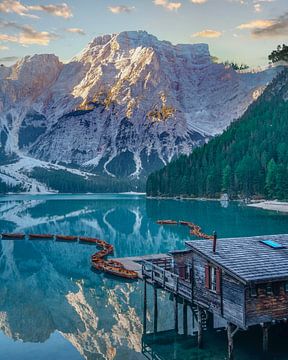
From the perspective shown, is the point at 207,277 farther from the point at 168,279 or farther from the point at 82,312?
the point at 82,312

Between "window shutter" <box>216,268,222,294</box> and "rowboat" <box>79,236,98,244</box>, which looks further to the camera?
"rowboat" <box>79,236,98,244</box>

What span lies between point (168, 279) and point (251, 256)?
8.64 m

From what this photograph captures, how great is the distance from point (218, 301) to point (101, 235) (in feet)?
227

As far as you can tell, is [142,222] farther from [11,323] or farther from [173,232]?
[11,323]

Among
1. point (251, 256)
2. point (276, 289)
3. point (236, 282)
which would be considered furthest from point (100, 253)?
point (276, 289)

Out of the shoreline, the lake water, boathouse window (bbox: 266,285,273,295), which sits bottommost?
the lake water

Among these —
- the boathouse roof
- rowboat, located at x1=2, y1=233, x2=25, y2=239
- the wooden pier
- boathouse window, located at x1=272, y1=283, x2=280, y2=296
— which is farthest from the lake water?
the boathouse roof

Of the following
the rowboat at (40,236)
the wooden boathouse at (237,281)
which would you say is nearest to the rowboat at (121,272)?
the wooden boathouse at (237,281)

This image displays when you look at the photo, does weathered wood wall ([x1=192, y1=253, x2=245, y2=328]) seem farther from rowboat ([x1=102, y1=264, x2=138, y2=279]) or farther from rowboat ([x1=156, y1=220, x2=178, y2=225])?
rowboat ([x1=156, y1=220, x2=178, y2=225])

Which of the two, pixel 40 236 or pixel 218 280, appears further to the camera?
pixel 40 236

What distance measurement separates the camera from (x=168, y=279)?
40.5m

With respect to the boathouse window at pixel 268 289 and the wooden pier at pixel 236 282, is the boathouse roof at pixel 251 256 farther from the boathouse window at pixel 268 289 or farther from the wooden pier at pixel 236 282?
the boathouse window at pixel 268 289

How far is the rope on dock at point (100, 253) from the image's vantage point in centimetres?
6029

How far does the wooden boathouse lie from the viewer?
1243 inches
